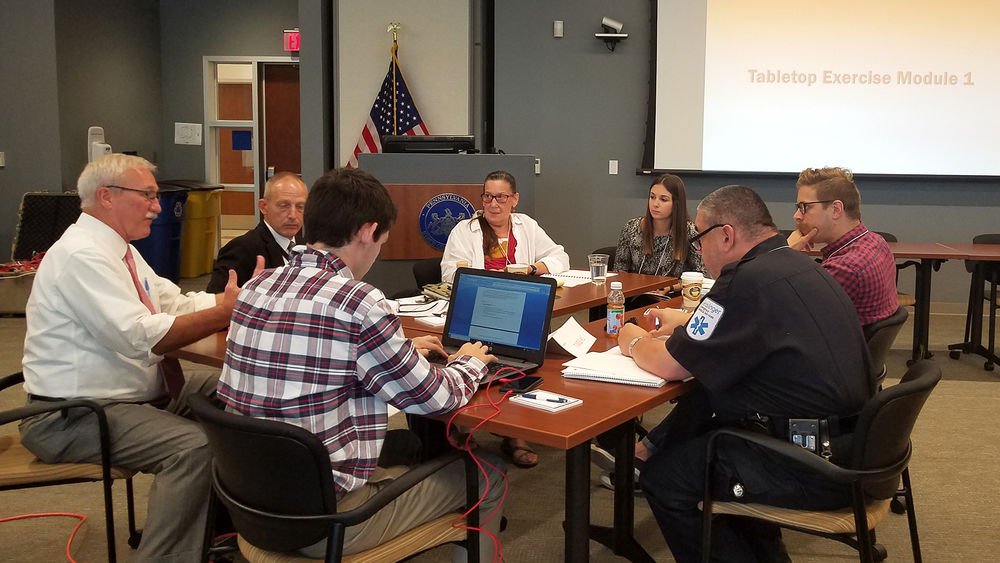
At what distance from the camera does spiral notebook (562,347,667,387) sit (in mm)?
2432

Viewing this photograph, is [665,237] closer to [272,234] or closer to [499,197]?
[499,197]

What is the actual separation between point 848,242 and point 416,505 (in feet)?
6.80

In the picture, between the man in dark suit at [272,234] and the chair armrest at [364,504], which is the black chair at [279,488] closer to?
the chair armrest at [364,504]

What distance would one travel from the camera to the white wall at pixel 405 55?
725 centimetres

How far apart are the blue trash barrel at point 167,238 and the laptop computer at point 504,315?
19.6 ft

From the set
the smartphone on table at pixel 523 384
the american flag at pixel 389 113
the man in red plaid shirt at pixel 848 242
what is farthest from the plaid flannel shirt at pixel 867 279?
the american flag at pixel 389 113

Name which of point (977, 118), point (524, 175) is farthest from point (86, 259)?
point (977, 118)

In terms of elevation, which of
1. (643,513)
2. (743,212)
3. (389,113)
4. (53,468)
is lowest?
(643,513)

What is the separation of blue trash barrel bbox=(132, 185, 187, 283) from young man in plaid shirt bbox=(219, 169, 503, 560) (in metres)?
6.41

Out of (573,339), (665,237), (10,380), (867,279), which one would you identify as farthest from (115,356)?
(665,237)

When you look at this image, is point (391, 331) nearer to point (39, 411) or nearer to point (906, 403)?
point (39, 411)

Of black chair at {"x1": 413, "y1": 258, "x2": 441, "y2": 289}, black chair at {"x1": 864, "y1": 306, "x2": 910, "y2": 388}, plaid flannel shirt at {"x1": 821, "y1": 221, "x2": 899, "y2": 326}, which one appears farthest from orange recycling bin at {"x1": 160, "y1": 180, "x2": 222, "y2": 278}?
black chair at {"x1": 864, "y1": 306, "x2": 910, "y2": 388}

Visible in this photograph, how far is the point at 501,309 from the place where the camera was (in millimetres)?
2670

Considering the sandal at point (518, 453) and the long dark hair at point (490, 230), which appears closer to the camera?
the sandal at point (518, 453)
